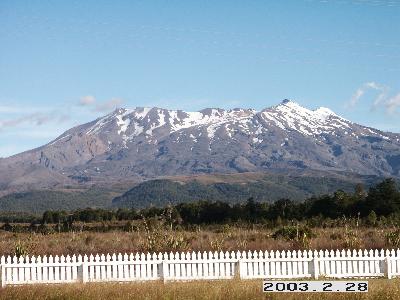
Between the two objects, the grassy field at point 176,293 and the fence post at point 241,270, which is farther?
the fence post at point 241,270

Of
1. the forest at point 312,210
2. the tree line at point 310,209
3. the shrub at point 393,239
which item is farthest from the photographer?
the tree line at point 310,209

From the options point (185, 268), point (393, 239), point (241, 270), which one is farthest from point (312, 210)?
point (185, 268)

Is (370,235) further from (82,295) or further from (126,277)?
(82,295)

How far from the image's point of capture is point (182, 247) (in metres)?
26.7

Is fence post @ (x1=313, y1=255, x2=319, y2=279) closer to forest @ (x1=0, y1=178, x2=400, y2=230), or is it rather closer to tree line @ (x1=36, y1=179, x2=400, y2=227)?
forest @ (x1=0, y1=178, x2=400, y2=230)

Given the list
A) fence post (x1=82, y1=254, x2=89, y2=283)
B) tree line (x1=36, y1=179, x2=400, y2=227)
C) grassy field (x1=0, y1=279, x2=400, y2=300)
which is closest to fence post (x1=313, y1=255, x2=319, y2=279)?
grassy field (x1=0, y1=279, x2=400, y2=300)

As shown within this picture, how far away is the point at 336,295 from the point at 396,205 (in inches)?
1442

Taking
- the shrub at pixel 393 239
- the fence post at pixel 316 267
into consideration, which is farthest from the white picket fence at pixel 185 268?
the shrub at pixel 393 239

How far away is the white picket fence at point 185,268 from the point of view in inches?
811

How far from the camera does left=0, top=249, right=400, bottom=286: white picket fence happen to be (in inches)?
811

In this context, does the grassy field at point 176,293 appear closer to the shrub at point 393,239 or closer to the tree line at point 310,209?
the shrub at point 393,239

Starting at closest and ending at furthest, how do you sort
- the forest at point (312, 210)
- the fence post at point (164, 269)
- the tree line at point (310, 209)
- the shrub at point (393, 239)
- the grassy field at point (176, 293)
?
the grassy field at point (176, 293) → the fence post at point (164, 269) → the shrub at point (393, 239) → the forest at point (312, 210) → the tree line at point (310, 209)

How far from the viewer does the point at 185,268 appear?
818 inches

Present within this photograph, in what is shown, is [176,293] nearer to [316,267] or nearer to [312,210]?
[316,267]
